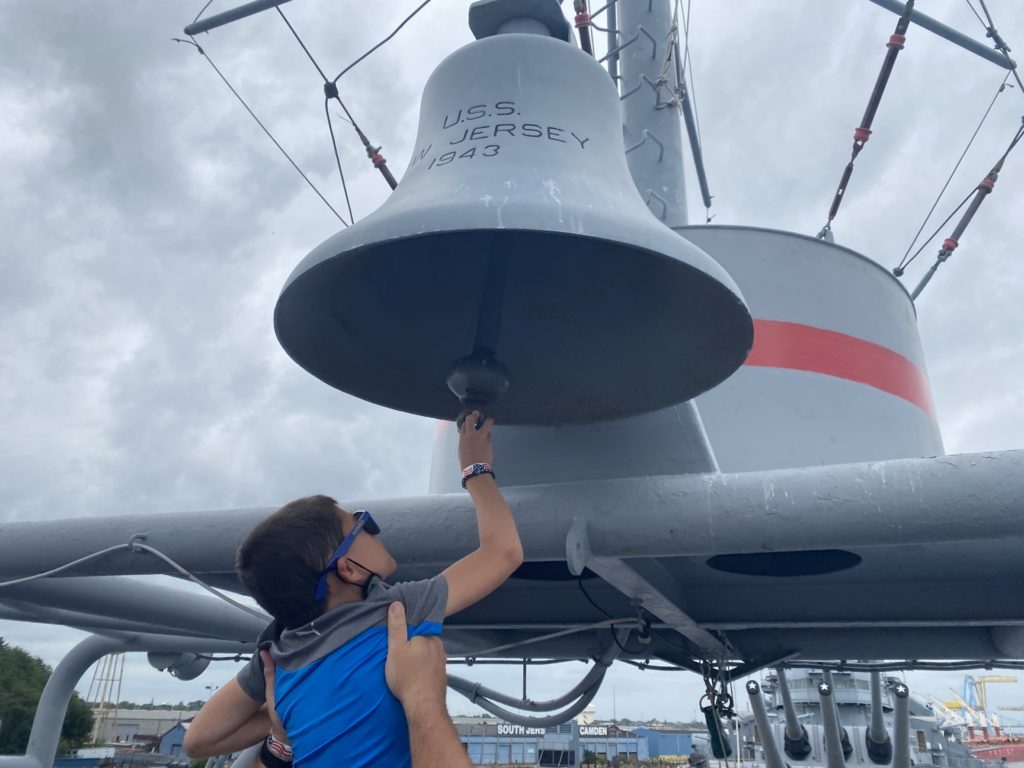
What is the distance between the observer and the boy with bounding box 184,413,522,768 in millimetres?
1380

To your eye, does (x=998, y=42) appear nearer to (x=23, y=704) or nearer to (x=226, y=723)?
(x=226, y=723)

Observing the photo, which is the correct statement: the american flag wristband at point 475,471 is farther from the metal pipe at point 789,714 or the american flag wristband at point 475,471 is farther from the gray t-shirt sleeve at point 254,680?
the metal pipe at point 789,714

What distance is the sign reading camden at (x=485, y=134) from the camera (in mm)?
2219

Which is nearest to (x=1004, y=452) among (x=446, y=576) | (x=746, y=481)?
(x=746, y=481)

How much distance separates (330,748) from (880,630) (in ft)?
12.7

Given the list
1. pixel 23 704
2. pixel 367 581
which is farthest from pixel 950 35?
pixel 23 704

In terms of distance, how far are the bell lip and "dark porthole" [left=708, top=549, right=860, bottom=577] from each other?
1.02 meters

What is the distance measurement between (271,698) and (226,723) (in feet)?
0.94

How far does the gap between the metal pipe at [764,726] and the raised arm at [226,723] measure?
443 centimetres

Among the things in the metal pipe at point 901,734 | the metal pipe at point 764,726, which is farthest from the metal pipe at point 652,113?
the metal pipe at point 901,734

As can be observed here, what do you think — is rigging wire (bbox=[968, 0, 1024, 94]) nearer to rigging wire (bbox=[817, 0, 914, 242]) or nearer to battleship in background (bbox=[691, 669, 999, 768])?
rigging wire (bbox=[817, 0, 914, 242])

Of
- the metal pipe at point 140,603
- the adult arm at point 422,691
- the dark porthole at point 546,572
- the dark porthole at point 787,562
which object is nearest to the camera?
the adult arm at point 422,691

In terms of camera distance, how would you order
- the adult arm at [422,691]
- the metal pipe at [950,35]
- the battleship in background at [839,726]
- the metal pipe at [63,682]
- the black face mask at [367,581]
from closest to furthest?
the adult arm at [422,691] → the black face mask at [367,581] → the metal pipe at [63,682] → the metal pipe at [950,35] → the battleship in background at [839,726]

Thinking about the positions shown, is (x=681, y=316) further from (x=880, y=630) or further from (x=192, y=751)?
(x=880, y=630)
